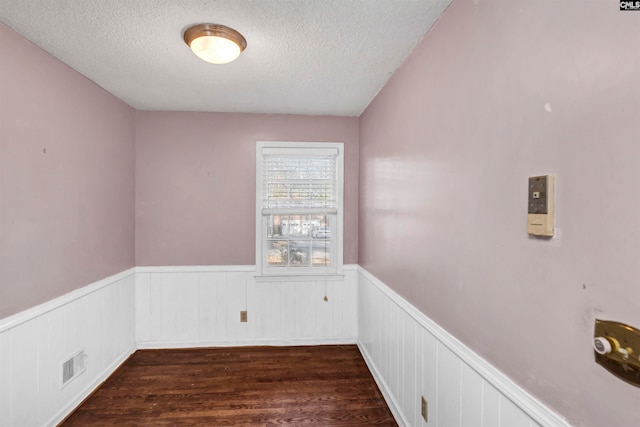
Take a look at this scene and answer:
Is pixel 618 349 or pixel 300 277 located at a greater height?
pixel 618 349

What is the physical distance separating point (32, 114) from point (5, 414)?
174cm

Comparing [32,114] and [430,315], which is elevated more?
[32,114]

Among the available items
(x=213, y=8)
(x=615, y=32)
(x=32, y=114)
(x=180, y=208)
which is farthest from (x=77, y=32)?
(x=615, y=32)

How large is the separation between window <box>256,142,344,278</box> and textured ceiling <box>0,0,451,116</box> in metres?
0.64

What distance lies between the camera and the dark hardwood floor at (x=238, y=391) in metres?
2.20

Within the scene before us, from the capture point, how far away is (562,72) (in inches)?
35.7

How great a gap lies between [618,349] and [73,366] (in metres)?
3.08

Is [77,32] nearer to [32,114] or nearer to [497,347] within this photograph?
[32,114]

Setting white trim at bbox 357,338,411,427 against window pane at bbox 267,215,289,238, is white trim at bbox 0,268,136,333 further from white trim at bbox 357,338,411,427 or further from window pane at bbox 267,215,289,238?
white trim at bbox 357,338,411,427

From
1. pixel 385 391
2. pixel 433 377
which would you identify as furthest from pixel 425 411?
pixel 385 391

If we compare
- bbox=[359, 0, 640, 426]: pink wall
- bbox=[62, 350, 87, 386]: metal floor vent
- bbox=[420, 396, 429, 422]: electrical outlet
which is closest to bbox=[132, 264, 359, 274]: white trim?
bbox=[62, 350, 87, 386]: metal floor vent

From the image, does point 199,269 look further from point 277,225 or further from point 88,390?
point 88,390

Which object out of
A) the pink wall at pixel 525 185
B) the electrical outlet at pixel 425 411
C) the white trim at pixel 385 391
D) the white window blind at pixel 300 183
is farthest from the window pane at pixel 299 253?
the electrical outlet at pixel 425 411

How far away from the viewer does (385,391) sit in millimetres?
2396
